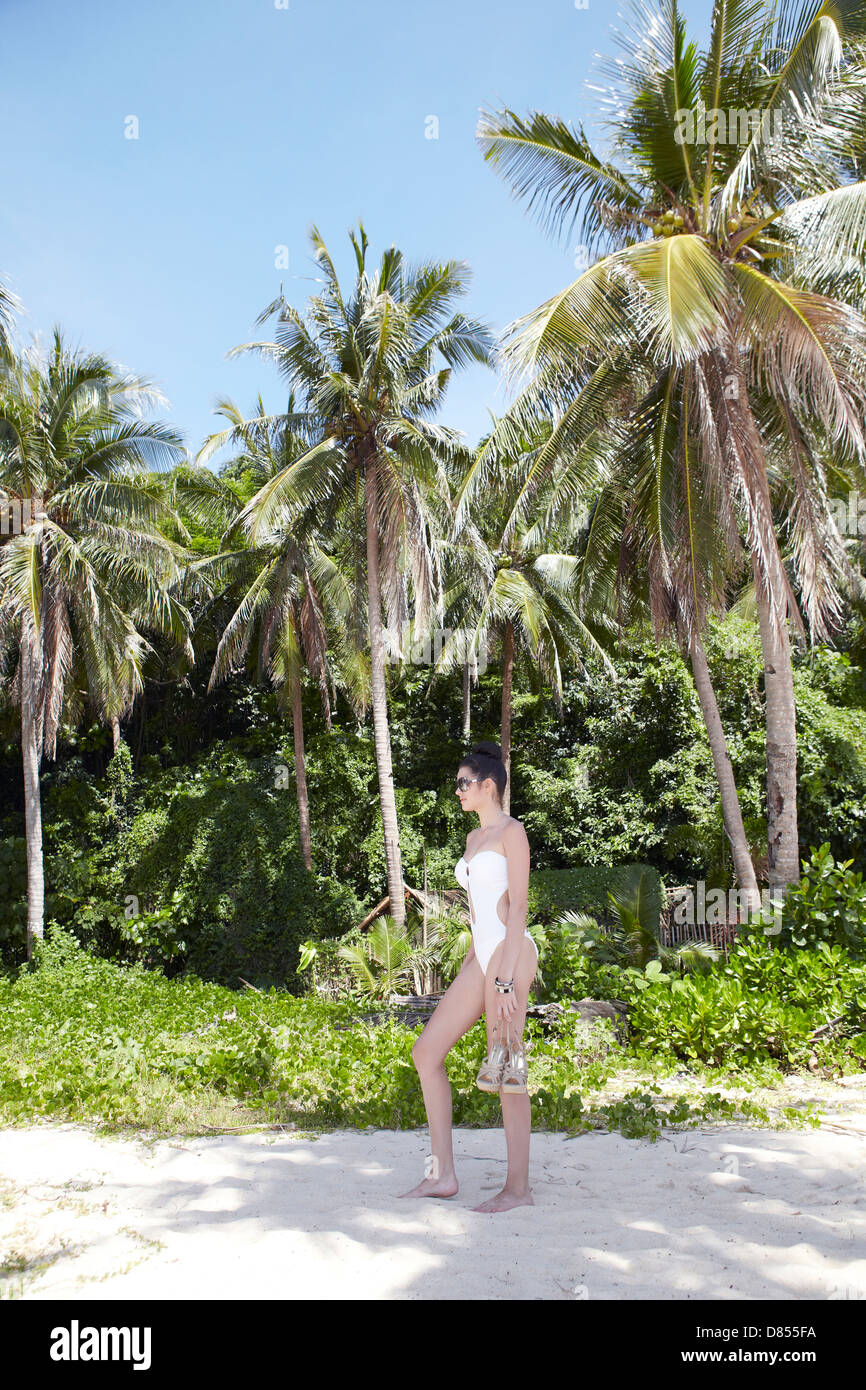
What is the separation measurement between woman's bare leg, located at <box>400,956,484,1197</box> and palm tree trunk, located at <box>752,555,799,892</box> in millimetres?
7056

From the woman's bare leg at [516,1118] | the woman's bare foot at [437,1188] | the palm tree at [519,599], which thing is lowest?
the woman's bare foot at [437,1188]

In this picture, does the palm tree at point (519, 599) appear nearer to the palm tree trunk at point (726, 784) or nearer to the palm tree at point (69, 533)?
the palm tree at point (69, 533)

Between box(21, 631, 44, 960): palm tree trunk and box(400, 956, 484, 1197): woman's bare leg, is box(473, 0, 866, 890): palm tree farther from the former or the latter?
box(21, 631, 44, 960): palm tree trunk

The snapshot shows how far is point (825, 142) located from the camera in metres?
10.2

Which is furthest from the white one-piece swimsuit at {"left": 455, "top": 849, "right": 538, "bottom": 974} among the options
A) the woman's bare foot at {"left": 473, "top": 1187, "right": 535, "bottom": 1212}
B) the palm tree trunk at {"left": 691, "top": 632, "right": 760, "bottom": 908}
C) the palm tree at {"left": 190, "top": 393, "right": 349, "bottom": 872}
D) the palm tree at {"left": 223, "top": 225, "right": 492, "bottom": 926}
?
the palm tree at {"left": 190, "top": 393, "right": 349, "bottom": 872}

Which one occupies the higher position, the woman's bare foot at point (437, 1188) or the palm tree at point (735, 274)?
the palm tree at point (735, 274)

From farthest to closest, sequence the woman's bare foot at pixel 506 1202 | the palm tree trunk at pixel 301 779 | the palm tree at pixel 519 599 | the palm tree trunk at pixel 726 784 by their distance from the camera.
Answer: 1. the palm tree trunk at pixel 301 779
2. the palm tree at pixel 519 599
3. the palm tree trunk at pixel 726 784
4. the woman's bare foot at pixel 506 1202

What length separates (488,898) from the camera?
4.03 m

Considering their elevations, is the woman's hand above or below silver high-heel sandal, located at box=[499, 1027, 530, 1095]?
above

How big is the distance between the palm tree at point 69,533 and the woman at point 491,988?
14075mm

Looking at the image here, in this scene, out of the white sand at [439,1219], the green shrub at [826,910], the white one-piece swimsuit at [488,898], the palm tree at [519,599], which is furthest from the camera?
the palm tree at [519,599]

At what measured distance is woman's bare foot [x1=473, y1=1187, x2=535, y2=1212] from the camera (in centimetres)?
377

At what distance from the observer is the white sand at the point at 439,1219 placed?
9.91ft

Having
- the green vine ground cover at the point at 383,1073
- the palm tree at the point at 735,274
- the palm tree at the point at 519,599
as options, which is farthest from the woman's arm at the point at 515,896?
the palm tree at the point at 519,599
